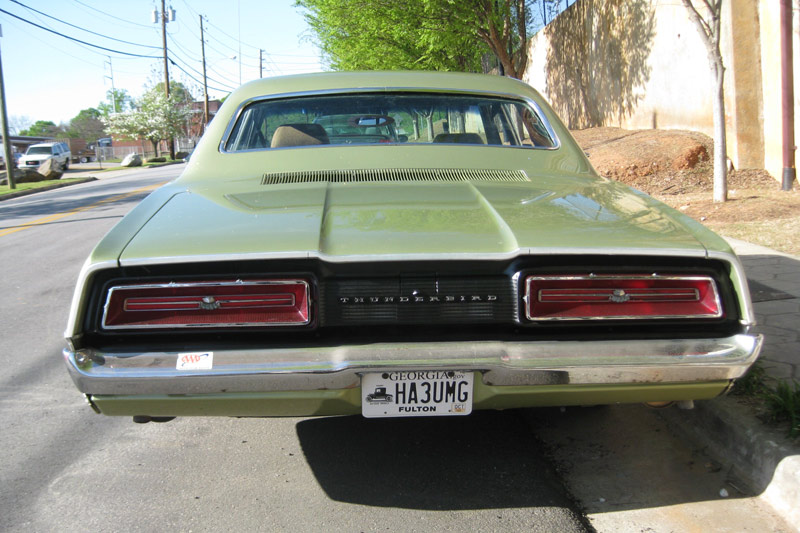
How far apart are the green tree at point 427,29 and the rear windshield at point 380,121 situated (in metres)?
13.0

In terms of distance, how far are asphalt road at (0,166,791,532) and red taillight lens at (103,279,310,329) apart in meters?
0.80

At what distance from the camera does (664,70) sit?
41.5ft

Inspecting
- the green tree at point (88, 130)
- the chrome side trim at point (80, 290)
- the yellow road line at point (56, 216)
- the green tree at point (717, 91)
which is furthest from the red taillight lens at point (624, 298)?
the green tree at point (88, 130)

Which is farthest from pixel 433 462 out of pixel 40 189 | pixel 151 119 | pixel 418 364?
pixel 151 119

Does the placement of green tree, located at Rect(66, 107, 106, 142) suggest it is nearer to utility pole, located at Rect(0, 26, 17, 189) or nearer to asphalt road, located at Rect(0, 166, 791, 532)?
utility pole, located at Rect(0, 26, 17, 189)

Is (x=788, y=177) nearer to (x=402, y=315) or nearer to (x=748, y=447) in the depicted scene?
(x=748, y=447)

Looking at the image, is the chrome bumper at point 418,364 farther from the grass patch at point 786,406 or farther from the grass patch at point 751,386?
the grass patch at point 751,386

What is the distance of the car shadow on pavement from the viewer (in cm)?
274

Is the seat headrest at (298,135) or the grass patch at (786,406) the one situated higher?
the seat headrest at (298,135)

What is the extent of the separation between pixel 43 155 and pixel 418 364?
38.9 m

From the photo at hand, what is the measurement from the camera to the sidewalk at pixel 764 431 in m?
2.56

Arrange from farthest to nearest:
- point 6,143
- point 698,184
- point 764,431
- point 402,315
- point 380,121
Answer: point 6,143 → point 698,184 → point 380,121 → point 764,431 → point 402,315

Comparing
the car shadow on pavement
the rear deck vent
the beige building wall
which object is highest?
the beige building wall

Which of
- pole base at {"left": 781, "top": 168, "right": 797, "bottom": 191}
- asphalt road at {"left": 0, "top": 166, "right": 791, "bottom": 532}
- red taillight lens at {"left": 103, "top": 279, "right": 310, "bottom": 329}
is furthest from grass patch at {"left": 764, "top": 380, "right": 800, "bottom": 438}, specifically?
pole base at {"left": 781, "top": 168, "right": 797, "bottom": 191}
